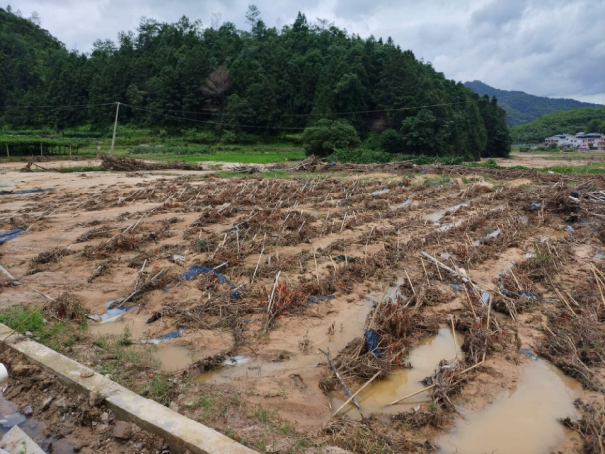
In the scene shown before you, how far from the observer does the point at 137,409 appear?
124 inches

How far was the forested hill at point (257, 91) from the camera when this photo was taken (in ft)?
140

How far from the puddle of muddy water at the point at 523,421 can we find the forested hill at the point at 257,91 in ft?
118

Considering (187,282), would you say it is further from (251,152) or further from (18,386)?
(251,152)

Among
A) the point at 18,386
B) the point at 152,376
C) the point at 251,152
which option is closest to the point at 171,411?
the point at 152,376

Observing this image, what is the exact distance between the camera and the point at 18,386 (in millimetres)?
3602

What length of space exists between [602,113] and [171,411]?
128 meters

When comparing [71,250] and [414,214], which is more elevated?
[414,214]

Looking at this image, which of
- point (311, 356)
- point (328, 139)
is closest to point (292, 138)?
point (328, 139)

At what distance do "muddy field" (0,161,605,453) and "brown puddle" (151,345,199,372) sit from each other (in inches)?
0.8

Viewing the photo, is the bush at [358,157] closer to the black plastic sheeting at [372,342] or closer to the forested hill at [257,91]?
the forested hill at [257,91]

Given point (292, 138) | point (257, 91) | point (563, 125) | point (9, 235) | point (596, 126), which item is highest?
point (563, 125)

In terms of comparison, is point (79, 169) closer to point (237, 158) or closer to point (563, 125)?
point (237, 158)

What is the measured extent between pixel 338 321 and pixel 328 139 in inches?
1133

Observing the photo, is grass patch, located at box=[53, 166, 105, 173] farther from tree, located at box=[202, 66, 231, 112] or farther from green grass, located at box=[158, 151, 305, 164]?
tree, located at box=[202, 66, 231, 112]
